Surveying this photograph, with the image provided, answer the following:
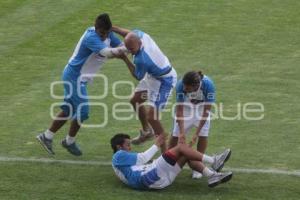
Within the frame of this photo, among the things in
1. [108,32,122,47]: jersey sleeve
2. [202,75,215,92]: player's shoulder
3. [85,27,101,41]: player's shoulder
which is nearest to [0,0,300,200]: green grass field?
[202,75,215,92]: player's shoulder

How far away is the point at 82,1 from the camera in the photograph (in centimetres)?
2045

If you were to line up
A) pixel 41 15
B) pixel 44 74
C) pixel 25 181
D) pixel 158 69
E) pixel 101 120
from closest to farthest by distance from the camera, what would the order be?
pixel 25 181 < pixel 158 69 < pixel 101 120 < pixel 44 74 < pixel 41 15

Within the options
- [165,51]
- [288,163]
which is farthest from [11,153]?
[165,51]

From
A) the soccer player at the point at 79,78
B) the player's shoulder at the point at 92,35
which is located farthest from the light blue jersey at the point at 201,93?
the player's shoulder at the point at 92,35

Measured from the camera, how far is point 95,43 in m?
12.0

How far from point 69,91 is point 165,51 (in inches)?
212

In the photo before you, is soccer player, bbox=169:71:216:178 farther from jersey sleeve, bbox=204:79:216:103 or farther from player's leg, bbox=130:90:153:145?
player's leg, bbox=130:90:153:145

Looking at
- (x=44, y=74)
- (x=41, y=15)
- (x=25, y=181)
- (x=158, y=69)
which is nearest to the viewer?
(x=25, y=181)

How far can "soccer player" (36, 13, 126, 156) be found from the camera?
1206cm

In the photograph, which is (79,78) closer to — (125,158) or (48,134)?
(48,134)

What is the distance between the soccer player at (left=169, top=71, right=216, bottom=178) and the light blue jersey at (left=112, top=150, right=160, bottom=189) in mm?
583

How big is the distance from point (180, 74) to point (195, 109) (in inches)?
184

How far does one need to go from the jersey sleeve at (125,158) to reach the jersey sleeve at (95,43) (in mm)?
1827

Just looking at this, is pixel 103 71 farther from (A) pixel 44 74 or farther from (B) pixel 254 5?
(B) pixel 254 5
